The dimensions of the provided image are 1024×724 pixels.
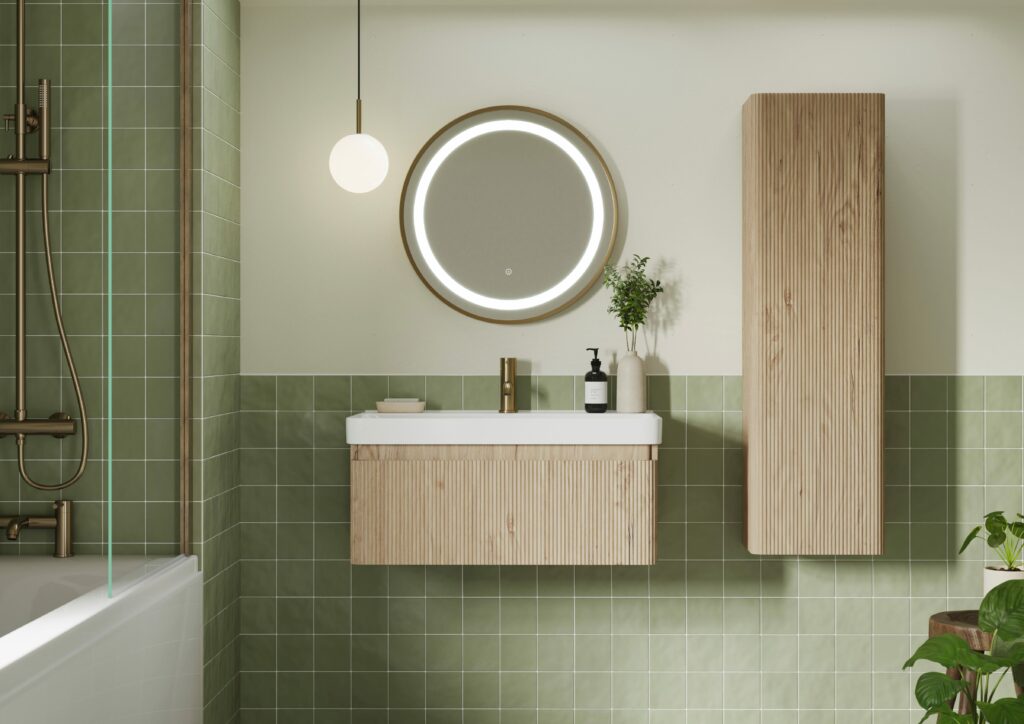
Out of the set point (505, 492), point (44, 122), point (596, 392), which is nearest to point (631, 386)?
point (596, 392)

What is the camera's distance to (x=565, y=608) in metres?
2.76

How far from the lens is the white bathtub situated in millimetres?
1608

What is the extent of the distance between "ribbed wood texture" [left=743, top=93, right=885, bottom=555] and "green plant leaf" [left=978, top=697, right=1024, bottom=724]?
83 cm

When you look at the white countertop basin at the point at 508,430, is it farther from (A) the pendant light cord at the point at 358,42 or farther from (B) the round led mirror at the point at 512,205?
(A) the pendant light cord at the point at 358,42

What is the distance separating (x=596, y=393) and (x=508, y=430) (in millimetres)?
309

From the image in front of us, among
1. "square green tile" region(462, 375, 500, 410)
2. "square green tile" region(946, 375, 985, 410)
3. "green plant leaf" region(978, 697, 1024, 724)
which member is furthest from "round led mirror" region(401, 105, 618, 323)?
"green plant leaf" region(978, 697, 1024, 724)

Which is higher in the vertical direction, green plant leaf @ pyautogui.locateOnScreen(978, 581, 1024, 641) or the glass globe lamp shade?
the glass globe lamp shade

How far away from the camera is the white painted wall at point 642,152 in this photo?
2756mm

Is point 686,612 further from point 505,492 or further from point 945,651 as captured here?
point 945,651

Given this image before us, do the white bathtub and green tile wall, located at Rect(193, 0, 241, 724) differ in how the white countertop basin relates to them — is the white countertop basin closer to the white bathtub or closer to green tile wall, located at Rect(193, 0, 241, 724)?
green tile wall, located at Rect(193, 0, 241, 724)

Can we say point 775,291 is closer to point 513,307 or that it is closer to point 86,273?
point 513,307

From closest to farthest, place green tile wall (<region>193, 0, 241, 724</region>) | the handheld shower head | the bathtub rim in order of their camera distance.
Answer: the bathtub rim
the handheld shower head
green tile wall (<region>193, 0, 241, 724</region>)

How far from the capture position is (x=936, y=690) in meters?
1.78

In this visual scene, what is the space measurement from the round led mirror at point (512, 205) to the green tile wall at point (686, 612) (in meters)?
0.33
